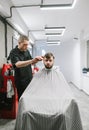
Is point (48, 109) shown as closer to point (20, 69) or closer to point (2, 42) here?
point (20, 69)

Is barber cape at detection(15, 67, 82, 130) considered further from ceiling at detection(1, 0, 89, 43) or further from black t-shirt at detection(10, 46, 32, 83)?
ceiling at detection(1, 0, 89, 43)

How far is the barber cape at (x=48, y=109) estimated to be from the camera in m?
1.76

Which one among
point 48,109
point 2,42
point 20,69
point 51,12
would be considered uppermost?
point 51,12

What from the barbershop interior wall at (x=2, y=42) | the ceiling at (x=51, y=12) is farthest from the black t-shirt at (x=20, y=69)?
the ceiling at (x=51, y=12)

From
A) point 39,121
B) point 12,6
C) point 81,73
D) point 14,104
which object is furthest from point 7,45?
point 81,73

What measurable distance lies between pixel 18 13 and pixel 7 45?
3.73ft

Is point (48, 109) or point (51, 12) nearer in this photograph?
point (48, 109)

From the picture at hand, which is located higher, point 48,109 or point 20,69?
point 20,69

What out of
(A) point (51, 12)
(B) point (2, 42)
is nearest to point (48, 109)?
(B) point (2, 42)

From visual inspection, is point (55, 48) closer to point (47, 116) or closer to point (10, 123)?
point (10, 123)

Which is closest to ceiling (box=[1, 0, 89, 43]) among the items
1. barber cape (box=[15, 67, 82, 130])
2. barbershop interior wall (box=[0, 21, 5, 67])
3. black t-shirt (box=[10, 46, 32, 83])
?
barbershop interior wall (box=[0, 21, 5, 67])

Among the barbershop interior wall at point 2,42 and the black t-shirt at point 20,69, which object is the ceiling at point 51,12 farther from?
the black t-shirt at point 20,69

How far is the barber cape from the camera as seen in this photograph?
1.76 metres

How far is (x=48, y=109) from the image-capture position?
1861 mm
